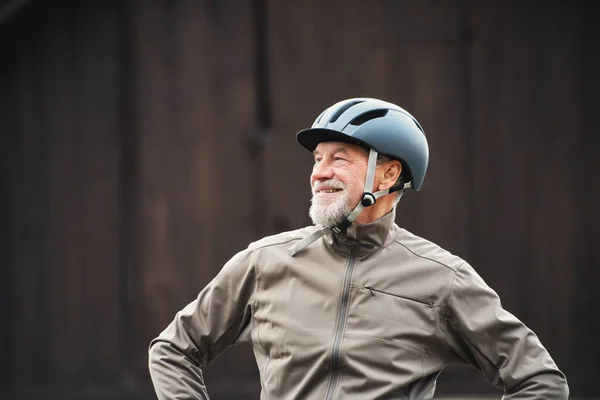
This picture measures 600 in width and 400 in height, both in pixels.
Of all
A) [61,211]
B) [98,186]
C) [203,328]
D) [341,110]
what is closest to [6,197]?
[61,211]

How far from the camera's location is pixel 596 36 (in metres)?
8.49

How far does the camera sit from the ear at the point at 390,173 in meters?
4.18

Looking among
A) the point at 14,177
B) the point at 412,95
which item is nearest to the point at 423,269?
the point at 412,95

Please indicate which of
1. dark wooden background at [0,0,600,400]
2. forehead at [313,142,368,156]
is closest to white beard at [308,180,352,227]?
forehead at [313,142,368,156]

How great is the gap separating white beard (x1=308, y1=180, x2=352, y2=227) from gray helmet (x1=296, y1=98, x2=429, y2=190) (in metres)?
0.18

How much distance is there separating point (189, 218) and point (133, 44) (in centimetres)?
141

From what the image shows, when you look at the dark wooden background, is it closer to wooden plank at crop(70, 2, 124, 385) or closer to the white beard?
wooden plank at crop(70, 2, 124, 385)

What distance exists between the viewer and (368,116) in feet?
13.6

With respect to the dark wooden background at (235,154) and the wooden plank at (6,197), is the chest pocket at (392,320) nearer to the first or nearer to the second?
the dark wooden background at (235,154)

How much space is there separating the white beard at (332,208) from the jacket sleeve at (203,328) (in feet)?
0.97

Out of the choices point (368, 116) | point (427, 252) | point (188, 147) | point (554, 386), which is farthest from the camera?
point (188, 147)

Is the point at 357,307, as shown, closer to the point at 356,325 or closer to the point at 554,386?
the point at 356,325

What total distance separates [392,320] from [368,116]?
2.61ft

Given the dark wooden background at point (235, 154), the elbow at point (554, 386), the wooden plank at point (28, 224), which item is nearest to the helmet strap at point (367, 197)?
the elbow at point (554, 386)
